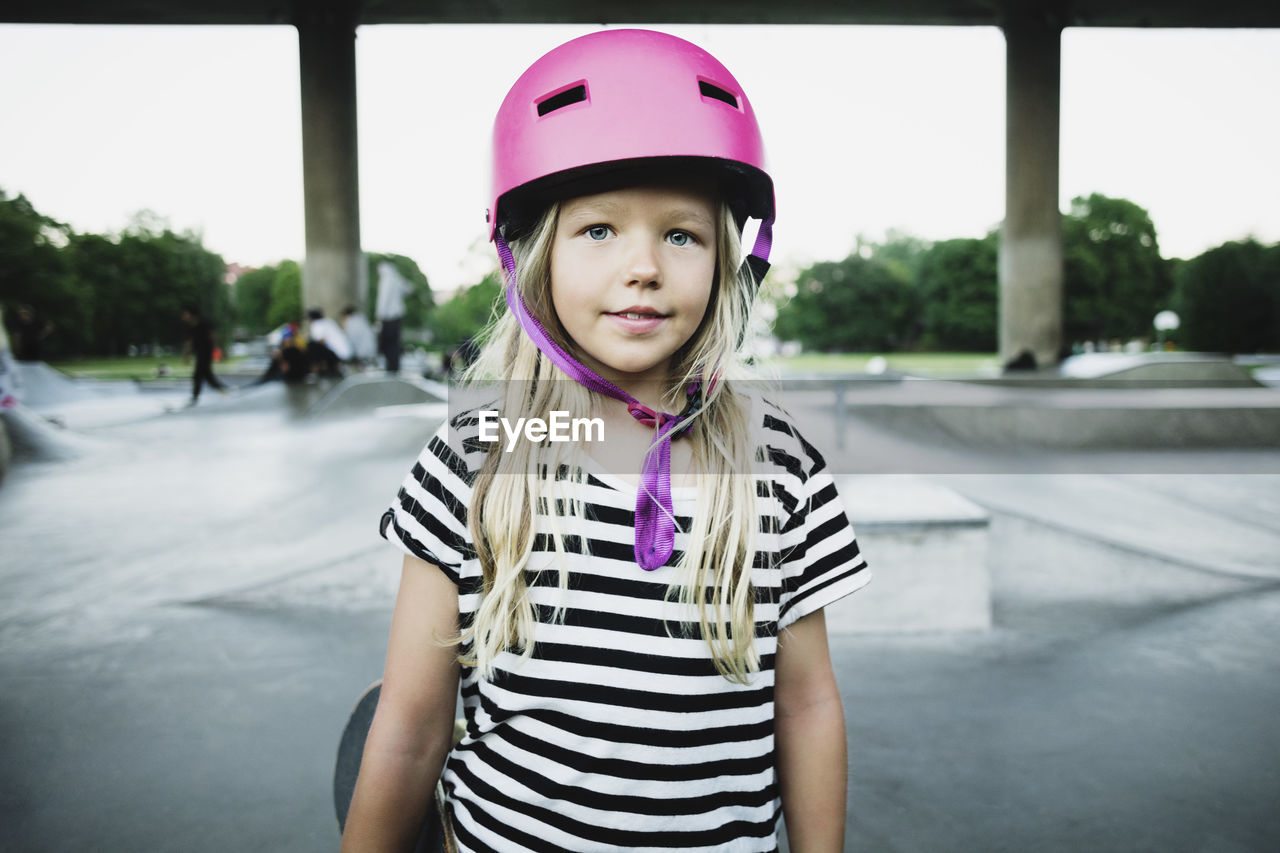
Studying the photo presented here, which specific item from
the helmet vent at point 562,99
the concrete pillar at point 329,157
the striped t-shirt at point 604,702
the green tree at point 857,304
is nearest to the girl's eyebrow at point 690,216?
the helmet vent at point 562,99

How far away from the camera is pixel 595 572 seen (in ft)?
4.06

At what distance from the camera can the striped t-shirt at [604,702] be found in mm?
1182

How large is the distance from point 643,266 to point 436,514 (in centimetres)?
49

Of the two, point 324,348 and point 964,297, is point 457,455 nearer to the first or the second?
point 324,348

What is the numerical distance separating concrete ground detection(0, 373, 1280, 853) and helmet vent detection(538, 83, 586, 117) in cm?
221

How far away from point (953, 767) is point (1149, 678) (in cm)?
133

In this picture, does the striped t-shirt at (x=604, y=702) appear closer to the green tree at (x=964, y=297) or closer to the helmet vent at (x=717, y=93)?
the helmet vent at (x=717, y=93)

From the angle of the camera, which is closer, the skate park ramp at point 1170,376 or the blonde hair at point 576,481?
the blonde hair at point 576,481

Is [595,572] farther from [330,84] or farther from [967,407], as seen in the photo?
[330,84]

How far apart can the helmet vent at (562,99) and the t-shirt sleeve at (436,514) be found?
575 mm

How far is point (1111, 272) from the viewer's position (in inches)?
2938

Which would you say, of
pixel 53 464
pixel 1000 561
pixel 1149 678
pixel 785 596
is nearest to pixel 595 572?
pixel 785 596

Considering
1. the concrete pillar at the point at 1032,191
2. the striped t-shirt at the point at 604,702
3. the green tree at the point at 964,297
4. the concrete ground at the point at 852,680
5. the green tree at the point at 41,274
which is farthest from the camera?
the green tree at the point at 964,297

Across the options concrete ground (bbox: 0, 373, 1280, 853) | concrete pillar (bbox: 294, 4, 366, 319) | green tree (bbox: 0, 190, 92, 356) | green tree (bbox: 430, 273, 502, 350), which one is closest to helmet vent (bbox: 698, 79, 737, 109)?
concrete ground (bbox: 0, 373, 1280, 853)
